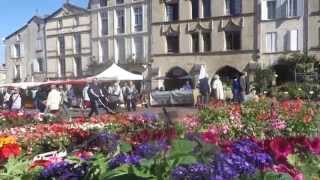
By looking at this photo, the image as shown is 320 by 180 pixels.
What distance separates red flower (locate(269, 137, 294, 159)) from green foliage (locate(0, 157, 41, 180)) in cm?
132

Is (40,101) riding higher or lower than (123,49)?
lower

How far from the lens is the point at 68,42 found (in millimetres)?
59000

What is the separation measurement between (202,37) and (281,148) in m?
45.9

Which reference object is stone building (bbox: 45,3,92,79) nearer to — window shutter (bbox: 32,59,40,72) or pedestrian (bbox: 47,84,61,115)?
window shutter (bbox: 32,59,40,72)

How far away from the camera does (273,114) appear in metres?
11.6

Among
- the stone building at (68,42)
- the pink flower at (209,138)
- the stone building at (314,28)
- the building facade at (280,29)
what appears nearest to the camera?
the pink flower at (209,138)

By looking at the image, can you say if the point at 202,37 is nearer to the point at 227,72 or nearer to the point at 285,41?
the point at 227,72

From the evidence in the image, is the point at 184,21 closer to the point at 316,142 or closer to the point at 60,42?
the point at 60,42

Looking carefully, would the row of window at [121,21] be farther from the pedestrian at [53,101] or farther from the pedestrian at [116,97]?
the pedestrian at [53,101]

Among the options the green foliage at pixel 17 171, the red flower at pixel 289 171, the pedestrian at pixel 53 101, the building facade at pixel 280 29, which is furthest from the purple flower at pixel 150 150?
the building facade at pixel 280 29

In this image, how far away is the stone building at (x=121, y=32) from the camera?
52.3 meters

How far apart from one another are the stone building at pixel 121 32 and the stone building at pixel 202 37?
4.30ft

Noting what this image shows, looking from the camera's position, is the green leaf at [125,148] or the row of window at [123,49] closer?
the green leaf at [125,148]

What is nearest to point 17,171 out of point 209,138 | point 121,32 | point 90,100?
point 209,138
